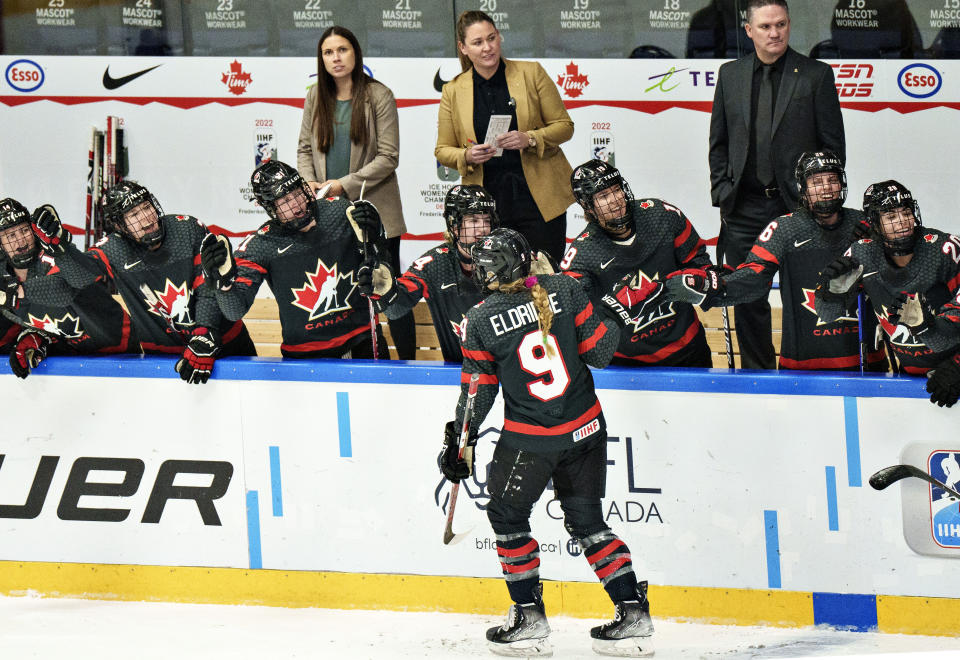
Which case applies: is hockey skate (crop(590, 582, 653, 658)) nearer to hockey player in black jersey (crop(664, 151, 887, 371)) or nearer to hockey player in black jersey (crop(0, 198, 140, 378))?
hockey player in black jersey (crop(664, 151, 887, 371))

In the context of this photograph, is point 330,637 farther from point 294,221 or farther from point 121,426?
point 294,221

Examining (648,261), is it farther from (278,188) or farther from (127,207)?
(127,207)

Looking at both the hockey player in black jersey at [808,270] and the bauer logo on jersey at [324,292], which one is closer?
the hockey player in black jersey at [808,270]

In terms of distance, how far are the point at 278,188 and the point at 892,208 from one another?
2.45m

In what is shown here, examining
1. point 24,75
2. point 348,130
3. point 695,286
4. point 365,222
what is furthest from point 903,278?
point 24,75

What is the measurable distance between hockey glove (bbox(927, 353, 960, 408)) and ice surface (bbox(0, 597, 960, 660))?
0.87 m

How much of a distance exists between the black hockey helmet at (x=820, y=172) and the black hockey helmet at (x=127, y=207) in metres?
2.68

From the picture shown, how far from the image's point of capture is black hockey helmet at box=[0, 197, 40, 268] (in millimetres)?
5645

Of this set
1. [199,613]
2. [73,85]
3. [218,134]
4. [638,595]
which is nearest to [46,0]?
[73,85]

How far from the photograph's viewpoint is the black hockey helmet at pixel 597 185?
524 centimetres

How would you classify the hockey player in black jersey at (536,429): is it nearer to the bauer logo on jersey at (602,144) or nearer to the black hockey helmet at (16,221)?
the black hockey helmet at (16,221)

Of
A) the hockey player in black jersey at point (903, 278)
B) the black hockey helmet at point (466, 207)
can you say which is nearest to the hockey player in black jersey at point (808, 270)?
the hockey player in black jersey at point (903, 278)

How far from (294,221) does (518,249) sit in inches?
53.8

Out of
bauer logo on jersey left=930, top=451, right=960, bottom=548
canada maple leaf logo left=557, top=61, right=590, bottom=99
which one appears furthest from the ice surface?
Answer: canada maple leaf logo left=557, top=61, right=590, bottom=99
